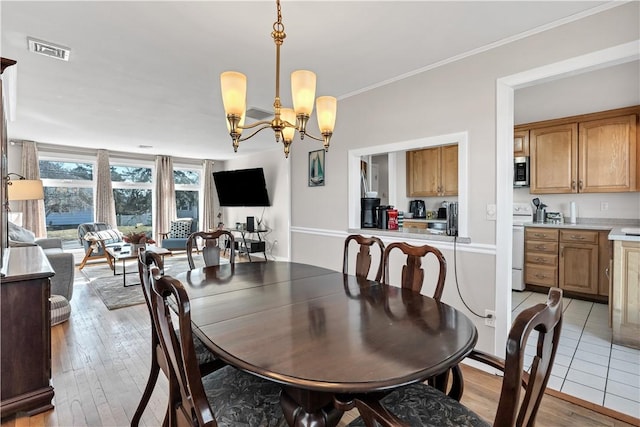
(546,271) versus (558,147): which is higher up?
(558,147)

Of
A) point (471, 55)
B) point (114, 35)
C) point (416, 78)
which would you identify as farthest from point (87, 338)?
point (471, 55)

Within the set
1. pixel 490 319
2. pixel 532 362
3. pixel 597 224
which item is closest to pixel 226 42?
pixel 532 362

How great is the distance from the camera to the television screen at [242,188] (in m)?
7.02

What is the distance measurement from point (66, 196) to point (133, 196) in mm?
1245

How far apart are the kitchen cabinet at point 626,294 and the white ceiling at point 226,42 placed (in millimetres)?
1922

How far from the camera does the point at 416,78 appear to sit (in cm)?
283

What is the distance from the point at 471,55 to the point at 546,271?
10.2ft

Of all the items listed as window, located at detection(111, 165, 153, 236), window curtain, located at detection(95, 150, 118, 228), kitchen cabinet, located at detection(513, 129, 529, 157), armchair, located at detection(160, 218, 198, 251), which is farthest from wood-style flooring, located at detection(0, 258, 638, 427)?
window, located at detection(111, 165, 153, 236)

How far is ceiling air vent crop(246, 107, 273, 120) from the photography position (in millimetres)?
3846

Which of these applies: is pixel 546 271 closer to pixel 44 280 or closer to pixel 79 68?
pixel 44 280

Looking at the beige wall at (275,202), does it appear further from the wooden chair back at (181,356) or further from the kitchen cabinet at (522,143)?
the wooden chair back at (181,356)

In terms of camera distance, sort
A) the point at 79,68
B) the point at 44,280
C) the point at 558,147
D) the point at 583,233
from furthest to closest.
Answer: the point at 558,147 → the point at 583,233 → the point at 79,68 → the point at 44,280

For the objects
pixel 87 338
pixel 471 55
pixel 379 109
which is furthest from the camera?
pixel 379 109

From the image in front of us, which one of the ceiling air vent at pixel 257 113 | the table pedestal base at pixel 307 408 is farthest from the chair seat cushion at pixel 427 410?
the ceiling air vent at pixel 257 113
